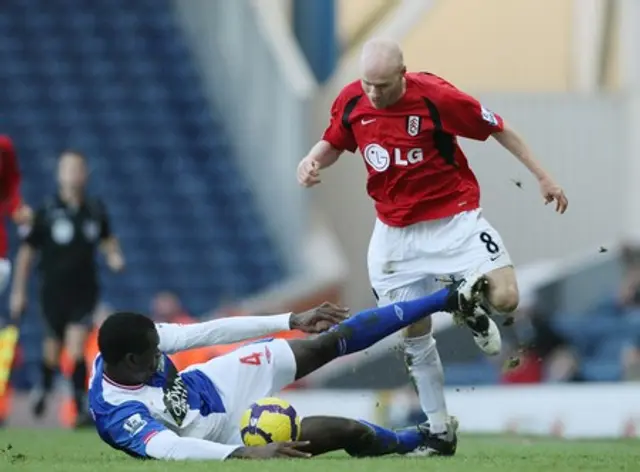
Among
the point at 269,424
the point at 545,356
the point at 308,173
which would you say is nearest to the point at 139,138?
the point at 545,356

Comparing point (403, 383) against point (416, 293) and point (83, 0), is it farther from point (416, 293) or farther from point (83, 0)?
point (83, 0)

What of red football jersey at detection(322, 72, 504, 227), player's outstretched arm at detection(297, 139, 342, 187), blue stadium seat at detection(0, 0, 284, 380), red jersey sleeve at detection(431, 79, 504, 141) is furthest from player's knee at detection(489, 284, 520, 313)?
blue stadium seat at detection(0, 0, 284, 380)

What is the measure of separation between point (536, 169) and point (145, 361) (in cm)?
225

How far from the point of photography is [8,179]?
12.0m

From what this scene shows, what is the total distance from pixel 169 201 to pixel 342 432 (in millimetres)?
12675

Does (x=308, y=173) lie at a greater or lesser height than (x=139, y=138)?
greater

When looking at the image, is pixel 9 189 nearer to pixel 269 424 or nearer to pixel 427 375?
pixel 427 375

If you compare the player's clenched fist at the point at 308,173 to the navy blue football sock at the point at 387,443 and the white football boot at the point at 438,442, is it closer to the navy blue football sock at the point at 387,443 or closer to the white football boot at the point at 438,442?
the navy blue football sock at the point at 387,443

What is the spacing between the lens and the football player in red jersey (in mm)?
9031

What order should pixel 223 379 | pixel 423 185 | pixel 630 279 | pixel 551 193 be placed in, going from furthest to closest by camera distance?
1. pixel 630 279
2. pixel 423 185
3. pixel 551 193
4. pixel 223 379

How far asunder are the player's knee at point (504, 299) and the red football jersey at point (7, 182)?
4.26 metres

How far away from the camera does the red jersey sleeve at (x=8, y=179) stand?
468 inches

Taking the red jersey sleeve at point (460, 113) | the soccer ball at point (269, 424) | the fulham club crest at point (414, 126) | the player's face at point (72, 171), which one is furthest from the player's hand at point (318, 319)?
the player's face at point (72, 171)

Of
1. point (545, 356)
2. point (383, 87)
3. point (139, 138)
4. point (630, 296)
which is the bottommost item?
point (545, 356)
